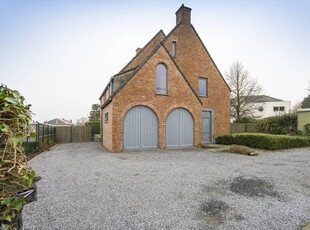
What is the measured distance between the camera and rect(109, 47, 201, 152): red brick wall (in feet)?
38.5

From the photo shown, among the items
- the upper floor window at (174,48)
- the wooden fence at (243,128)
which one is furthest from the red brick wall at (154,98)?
the wooden fence at (243,128)

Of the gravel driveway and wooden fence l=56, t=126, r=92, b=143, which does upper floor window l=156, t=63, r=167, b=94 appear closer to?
the gravel driveway

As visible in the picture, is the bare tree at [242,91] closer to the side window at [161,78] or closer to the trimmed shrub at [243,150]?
the trimmed shrub at [243,150]

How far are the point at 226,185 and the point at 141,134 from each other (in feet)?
24.6

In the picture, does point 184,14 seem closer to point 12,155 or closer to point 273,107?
point 12,155

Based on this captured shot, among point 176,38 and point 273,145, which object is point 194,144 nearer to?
point 273,145

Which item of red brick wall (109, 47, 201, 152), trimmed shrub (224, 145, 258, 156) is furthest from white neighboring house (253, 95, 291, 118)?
trimmed shrub (224, 145, 258, 156)

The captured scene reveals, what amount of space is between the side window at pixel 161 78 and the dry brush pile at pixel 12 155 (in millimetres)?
11721

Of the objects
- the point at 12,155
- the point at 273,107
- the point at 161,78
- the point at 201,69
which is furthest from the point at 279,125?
the point at 273,107

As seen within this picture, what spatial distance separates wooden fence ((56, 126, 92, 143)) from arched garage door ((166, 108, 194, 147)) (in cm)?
1236

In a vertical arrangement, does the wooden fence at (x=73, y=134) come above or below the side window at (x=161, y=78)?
below

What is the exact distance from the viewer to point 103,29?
12.4m

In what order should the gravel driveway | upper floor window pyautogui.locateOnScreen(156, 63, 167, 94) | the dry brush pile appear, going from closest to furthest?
the dry brush pile < the gravel driveway < upper floor window pyautogui.locateOnScreen(156, 63, 167, 94)

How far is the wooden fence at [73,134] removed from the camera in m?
20.5
